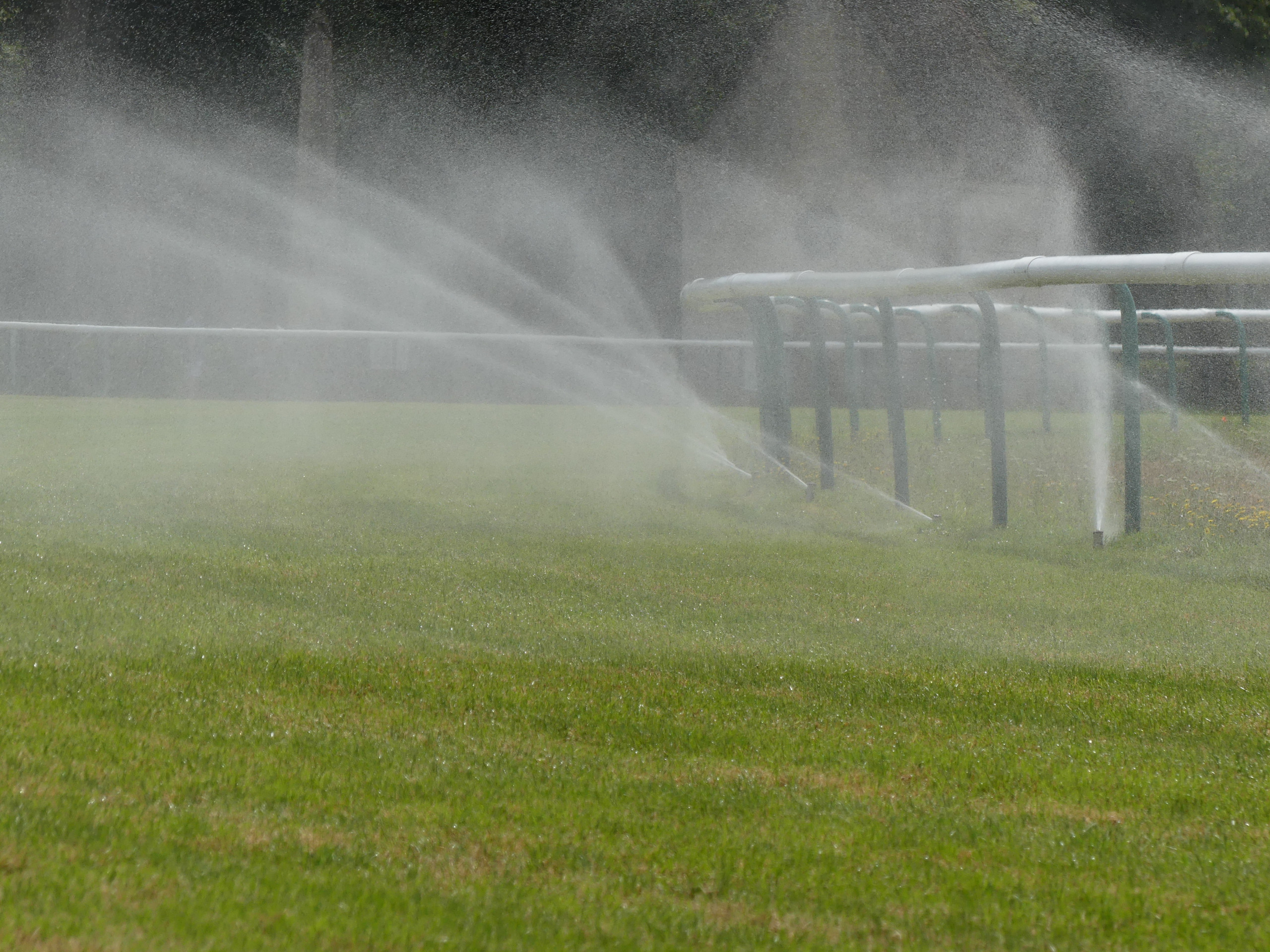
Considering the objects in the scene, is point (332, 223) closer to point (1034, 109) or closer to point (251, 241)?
point (251, 241)

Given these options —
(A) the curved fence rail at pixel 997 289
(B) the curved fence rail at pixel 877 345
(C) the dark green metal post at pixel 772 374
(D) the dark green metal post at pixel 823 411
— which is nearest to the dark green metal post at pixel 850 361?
(B) the curved fence rail at pixel 877 345

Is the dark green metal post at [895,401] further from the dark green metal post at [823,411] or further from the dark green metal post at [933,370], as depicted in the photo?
the dark green metal post at [933,370]

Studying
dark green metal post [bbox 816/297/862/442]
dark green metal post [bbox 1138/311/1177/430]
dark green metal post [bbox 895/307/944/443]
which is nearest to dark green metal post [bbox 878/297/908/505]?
dark green metal post [bbox 816/297/862/442]

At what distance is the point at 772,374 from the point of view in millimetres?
12516

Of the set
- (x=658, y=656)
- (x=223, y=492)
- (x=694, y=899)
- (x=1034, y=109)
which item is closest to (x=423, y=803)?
(x=694, y=899)

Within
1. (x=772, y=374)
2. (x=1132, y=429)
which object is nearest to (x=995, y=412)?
(x=1132, y=429)

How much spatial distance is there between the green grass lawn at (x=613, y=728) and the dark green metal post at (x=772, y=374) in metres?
2.71

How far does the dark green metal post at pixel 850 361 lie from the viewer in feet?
44.8

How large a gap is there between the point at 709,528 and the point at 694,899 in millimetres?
6116

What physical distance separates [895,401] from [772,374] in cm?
173

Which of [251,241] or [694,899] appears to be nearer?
[694,899]

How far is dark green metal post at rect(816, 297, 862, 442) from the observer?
13.6 m

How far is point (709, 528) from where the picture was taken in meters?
9.24

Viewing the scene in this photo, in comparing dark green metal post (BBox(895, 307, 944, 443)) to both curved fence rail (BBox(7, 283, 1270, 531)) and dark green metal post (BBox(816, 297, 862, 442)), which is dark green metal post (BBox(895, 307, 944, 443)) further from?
dark green metal post (BBox(816, 297, 862, 442))
